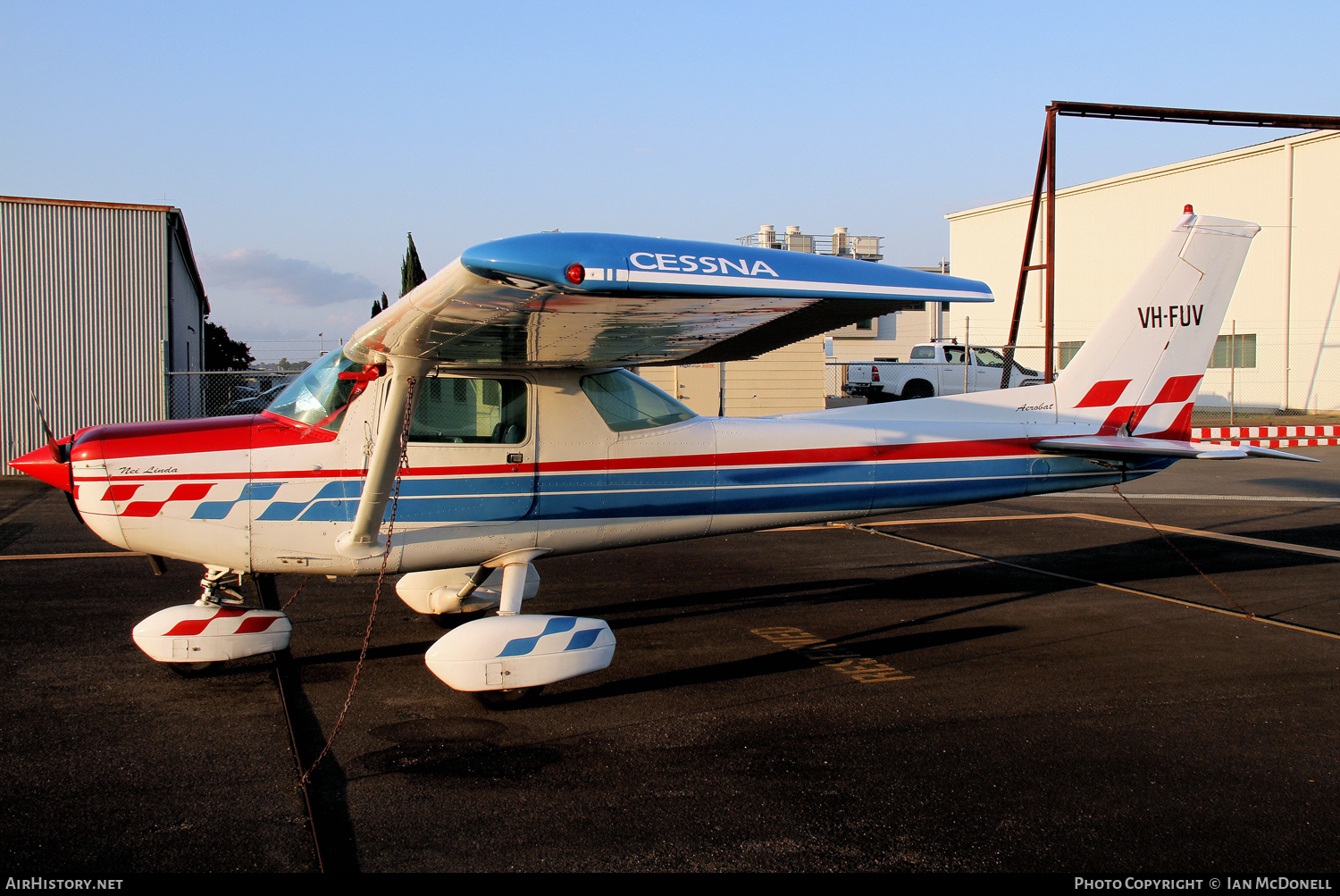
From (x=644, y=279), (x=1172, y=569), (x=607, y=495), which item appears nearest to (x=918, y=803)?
(x=644, y=279)

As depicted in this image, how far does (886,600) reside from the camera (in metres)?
7.50

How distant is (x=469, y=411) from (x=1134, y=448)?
15.5 feet

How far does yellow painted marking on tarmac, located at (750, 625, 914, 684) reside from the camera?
5.49 metres

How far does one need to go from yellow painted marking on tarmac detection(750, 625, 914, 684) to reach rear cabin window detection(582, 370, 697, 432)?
1.67 m

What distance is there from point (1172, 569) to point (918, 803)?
6187mm

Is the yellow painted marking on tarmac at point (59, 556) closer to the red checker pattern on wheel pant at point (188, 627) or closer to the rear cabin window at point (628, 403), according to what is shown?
the red checker pattern on wheel pant at point (188, 627)

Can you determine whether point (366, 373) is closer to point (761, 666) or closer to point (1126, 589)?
point (761, 666)

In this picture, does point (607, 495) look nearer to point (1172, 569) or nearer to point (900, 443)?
point (900, 443)

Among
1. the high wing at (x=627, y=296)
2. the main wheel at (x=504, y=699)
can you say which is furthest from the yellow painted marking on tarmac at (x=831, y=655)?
the high wing at (x=627, y=296)

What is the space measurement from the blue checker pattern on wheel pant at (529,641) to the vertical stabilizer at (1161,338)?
4.38 m

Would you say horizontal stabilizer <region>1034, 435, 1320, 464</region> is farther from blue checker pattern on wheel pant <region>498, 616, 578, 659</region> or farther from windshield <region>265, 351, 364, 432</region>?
windshield <region>265, 351, 364, 432</region>

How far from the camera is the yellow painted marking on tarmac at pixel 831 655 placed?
5.49 m

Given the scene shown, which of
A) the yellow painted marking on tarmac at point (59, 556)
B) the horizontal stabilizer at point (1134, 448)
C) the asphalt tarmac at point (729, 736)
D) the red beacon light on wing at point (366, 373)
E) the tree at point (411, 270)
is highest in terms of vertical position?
the tree at point (411, 270)

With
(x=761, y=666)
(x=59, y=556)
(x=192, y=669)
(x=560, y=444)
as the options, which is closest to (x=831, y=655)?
(x=761, y=666)
